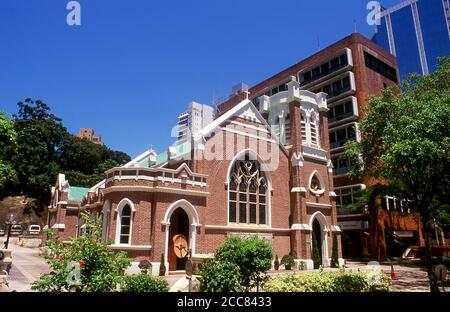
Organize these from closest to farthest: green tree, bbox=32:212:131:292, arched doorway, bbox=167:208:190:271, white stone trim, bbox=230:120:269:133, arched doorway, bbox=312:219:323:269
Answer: green tree, bbox=32:212:131:292
arched doorway, bbox=167:208:190:271
white stone trim, bbox=230:120:269:133
arched doorway, bbox=312:219:323:269

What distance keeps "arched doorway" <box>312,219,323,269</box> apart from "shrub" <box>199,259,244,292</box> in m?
15.9

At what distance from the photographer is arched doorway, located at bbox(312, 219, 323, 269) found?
84.1 ft

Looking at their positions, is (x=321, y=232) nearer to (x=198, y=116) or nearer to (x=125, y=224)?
(x=125, y=224)

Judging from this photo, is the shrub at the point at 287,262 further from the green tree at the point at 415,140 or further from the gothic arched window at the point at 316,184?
the green tree at the point at 415,140

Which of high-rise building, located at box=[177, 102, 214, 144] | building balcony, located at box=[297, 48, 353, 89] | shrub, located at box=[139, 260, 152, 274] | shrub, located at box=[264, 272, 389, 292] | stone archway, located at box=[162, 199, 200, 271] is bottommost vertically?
shrub, located at box=[264, 272, 389, 292]

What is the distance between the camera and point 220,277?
10.8m

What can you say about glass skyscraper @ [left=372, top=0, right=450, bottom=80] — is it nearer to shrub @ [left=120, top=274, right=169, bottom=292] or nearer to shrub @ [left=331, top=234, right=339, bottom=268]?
Answer: shrub @ [left=331, top=234, right=339, bottom=268]

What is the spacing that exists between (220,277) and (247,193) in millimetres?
14306

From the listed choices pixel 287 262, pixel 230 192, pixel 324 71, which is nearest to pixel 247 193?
pixel 230 192

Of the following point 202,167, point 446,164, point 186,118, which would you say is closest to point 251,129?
point 202,167

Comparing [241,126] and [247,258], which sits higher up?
[241,126]

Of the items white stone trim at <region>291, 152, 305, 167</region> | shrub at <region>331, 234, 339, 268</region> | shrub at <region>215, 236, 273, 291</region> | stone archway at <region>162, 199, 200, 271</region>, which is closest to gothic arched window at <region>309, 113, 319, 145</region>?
white stone trim at <region>291, 152, 305, 167</region>

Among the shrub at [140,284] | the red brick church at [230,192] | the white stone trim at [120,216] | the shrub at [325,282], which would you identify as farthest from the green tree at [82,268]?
the white stone trim at [120,216]

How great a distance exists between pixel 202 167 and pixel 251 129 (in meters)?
5.77
